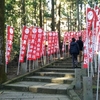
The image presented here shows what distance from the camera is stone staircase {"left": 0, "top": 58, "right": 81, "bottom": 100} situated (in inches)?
439

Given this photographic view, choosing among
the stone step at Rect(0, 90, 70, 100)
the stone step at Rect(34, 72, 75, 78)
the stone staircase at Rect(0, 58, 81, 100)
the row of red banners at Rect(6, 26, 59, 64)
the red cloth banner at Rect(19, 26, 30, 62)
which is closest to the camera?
the stone step at Rect(0, 90, 70, 100)

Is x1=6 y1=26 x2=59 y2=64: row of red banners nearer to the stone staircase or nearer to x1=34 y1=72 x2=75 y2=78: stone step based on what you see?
the stone staircase

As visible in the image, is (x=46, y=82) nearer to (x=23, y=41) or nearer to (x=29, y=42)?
(x=23, y=41)

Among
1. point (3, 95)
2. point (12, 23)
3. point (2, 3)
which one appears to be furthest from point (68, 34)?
point (3, 95)

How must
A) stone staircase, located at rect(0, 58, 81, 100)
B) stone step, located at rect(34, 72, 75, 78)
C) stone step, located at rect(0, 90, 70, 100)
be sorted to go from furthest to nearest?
1. stone step, located at rect(34, 72, 75, 78)
2. stone staircase, located at rect(0, 58, 81, 100)
3. stone step, located at rect(0, 90, 70, 100)

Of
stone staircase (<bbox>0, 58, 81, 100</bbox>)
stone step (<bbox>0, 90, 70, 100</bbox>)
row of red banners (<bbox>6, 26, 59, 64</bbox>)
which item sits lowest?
stone step (<bbox>0, 90, 70, 100</bbox>)

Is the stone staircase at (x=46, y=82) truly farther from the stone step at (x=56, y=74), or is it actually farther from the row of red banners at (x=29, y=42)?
the row of red banners at (x=29, y=42)

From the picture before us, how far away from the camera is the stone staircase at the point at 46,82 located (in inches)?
439

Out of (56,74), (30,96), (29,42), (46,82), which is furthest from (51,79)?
(29,42)

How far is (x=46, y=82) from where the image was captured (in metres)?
13.3

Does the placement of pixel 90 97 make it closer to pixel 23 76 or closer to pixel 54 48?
pixel 23 76

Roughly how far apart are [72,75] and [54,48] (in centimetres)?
646

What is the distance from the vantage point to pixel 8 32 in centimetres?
1444

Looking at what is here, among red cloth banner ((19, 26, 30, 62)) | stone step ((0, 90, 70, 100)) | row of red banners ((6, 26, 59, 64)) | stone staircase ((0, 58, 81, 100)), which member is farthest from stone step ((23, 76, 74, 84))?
stone step ((0, 90, 70, 100))
